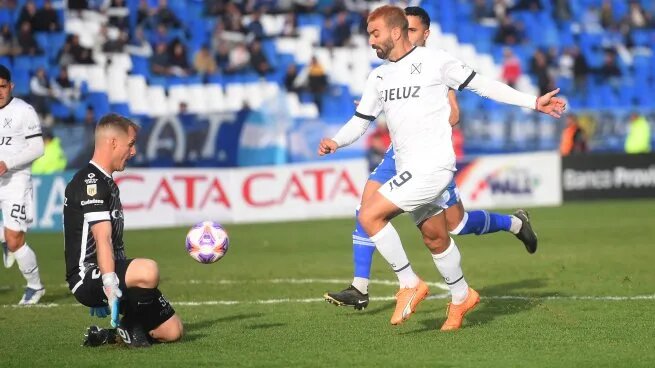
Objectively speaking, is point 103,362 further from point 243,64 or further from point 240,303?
point 243,64

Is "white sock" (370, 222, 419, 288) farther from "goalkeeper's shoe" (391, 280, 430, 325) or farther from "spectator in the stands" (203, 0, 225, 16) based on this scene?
"spectator in the stands" (203, 0, 225, 16)

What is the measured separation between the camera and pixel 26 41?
993 inches

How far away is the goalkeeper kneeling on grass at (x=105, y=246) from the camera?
729 cm

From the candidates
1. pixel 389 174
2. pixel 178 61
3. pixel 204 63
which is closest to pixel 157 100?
pixel 178 61

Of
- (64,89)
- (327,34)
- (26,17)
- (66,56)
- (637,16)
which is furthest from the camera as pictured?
(637,16)

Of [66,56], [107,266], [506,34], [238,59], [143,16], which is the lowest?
[107,266]

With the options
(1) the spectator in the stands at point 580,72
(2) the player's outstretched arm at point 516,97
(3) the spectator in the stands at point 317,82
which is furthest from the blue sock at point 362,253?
(1) the spectator in the stands at point 580,72

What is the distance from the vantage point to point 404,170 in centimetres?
787

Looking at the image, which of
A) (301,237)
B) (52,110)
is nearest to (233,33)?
(52,110)

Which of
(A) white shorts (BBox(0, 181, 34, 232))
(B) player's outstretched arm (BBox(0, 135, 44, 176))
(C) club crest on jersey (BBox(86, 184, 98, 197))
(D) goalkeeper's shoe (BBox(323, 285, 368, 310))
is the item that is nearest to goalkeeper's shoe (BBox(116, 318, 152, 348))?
(C) club crest on jersey (BBox(86, 184, 98, 197))

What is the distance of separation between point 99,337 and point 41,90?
1743 cm

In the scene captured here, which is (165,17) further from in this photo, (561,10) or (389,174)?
(389,174)

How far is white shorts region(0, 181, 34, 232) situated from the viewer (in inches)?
432

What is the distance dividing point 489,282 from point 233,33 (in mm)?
17072
